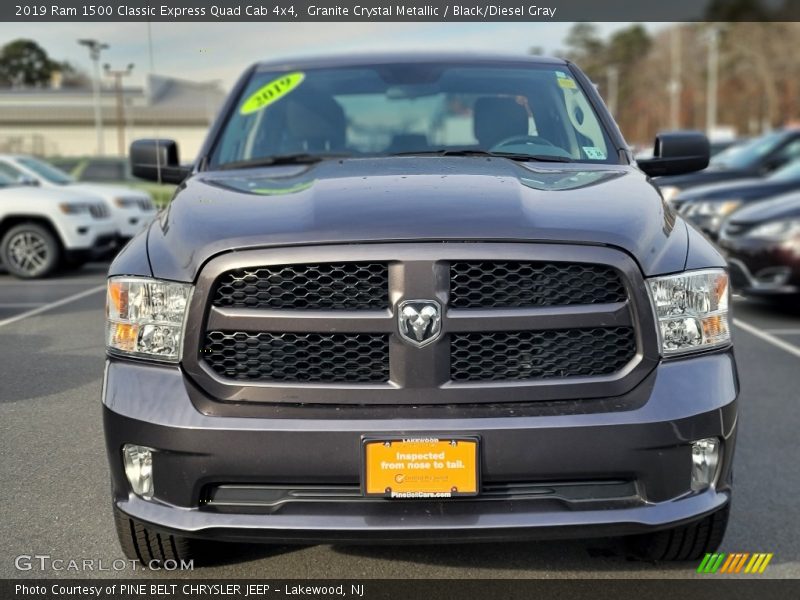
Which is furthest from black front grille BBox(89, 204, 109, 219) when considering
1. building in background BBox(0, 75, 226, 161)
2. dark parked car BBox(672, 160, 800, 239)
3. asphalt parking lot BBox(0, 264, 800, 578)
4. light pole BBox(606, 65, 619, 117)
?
light pole BBox(606, 65, 619, 117)

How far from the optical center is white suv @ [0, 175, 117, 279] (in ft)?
38.1

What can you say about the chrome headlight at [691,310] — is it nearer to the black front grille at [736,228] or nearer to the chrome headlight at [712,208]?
the black front grille at [736,228]

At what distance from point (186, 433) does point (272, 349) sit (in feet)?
1.07

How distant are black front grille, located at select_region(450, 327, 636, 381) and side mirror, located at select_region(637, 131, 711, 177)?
1.85m

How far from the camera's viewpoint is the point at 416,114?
4988 mm

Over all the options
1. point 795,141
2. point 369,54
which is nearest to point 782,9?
point 795,141

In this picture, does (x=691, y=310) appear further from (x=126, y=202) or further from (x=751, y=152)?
(x=751, y=152)

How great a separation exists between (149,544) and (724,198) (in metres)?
9.05

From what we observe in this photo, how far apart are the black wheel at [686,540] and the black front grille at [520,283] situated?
84 centimetres

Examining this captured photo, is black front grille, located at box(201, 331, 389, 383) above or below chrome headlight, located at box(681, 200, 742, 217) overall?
above

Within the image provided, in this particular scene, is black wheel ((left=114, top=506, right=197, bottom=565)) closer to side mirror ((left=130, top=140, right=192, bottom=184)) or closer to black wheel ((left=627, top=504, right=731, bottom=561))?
black wheel ((left=627, top=504, right=731, bottom=561))

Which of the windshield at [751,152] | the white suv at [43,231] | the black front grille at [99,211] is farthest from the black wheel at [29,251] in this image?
the windshield at [751,152]

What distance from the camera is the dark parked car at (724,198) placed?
1077cm

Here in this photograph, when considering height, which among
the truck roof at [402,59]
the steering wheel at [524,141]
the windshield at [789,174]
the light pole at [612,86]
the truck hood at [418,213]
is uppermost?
the truck roof at [402,59]
